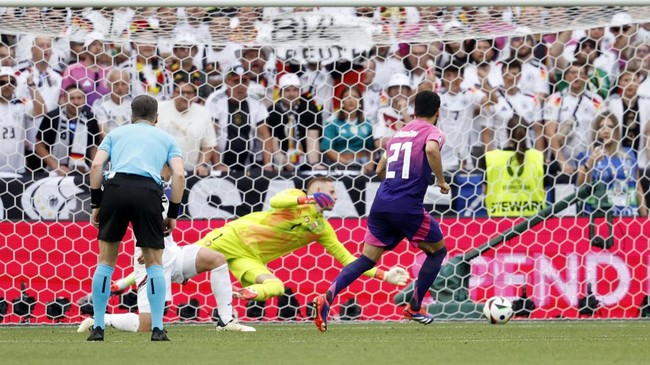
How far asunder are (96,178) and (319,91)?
4317mm

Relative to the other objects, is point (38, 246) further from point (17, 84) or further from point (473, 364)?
point (473, 364)

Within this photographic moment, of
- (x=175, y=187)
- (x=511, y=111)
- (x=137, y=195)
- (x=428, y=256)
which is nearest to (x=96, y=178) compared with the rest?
(x=137, y=195)

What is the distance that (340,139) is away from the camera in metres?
11.4

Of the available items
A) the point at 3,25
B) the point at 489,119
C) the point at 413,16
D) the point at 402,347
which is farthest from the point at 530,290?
the point at 3,25

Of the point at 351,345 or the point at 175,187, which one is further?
the point at 175,187

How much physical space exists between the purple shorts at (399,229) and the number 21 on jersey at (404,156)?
290 mm

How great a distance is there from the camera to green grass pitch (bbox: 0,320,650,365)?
6.44 metres

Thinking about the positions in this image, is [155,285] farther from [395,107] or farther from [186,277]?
[395,107]

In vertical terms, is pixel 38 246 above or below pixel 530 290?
above

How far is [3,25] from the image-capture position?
1065 centimetres

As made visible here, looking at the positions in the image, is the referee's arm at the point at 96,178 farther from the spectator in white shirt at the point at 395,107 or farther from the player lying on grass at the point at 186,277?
the spectator in white shirt at the point at 395,107

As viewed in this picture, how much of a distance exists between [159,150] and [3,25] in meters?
3.62

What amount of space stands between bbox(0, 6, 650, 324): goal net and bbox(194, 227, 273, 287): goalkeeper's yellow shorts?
0.79m

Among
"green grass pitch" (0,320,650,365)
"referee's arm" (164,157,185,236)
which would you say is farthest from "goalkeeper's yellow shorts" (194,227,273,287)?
"referee's arm" (164,157,185,236)
